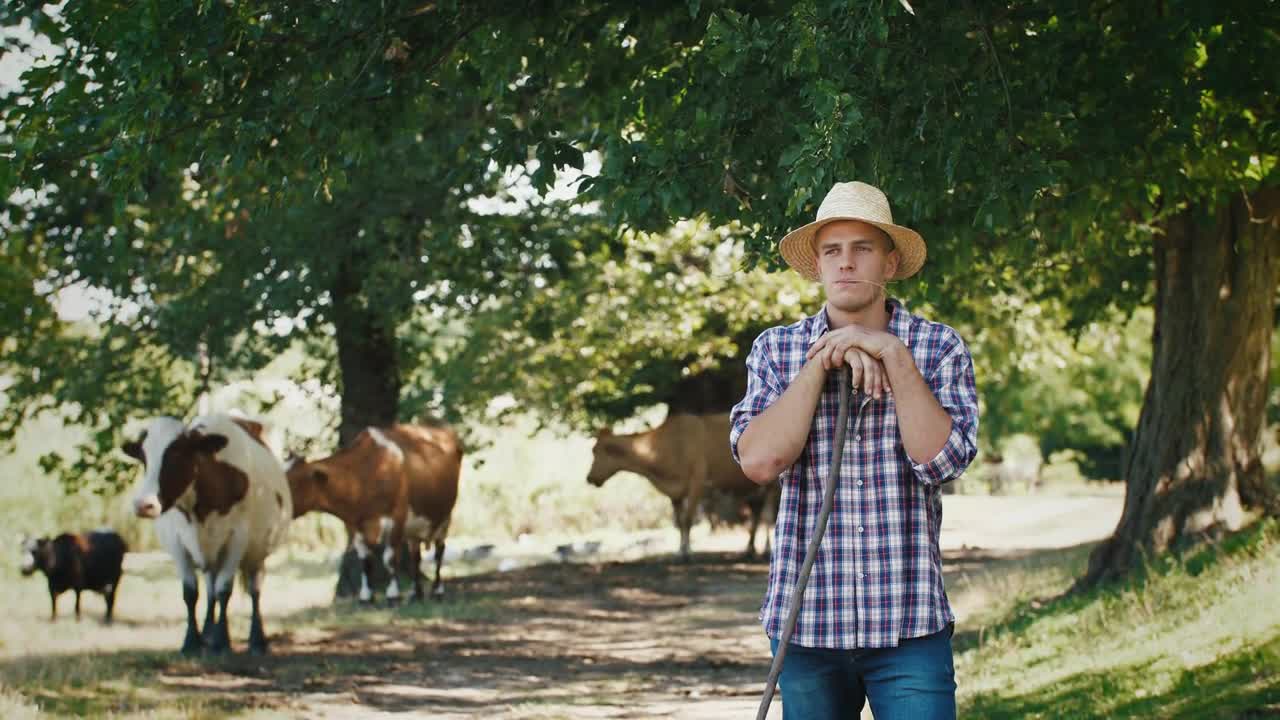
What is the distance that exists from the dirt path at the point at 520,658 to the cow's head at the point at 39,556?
2503mm

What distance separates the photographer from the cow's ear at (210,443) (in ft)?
39.7

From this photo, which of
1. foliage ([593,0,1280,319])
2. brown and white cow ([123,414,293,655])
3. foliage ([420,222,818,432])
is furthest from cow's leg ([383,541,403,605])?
foliage ([593,0,1280,319])

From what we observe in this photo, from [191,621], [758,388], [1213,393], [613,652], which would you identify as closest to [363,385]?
[191,621]

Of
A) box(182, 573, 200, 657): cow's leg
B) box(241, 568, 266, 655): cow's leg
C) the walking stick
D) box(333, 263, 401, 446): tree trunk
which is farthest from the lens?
box(333, 263, 401, 446): tree trunk

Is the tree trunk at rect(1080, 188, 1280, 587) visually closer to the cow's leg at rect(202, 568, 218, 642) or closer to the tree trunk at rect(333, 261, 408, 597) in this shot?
the cow's leg at rect(202, 568, 218, 642)

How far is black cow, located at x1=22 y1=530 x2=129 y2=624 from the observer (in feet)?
48.0

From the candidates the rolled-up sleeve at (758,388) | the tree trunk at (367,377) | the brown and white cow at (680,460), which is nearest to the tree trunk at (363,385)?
the tree trunk at (367,377)

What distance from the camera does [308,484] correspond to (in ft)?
51.7

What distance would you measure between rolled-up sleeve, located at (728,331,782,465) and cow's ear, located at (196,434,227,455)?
8900 millimetres

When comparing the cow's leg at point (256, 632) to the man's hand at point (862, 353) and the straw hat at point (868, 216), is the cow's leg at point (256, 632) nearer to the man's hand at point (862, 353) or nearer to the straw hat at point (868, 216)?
the straw hat at point (868, 216)

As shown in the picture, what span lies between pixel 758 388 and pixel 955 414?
585 millimetres

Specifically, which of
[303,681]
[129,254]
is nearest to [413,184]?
[129,254]

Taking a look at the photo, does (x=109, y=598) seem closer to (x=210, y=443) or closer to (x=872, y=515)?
(x=210, y=443)

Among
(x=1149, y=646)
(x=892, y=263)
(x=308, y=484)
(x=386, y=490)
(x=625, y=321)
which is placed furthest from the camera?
(x=625, y=321)
